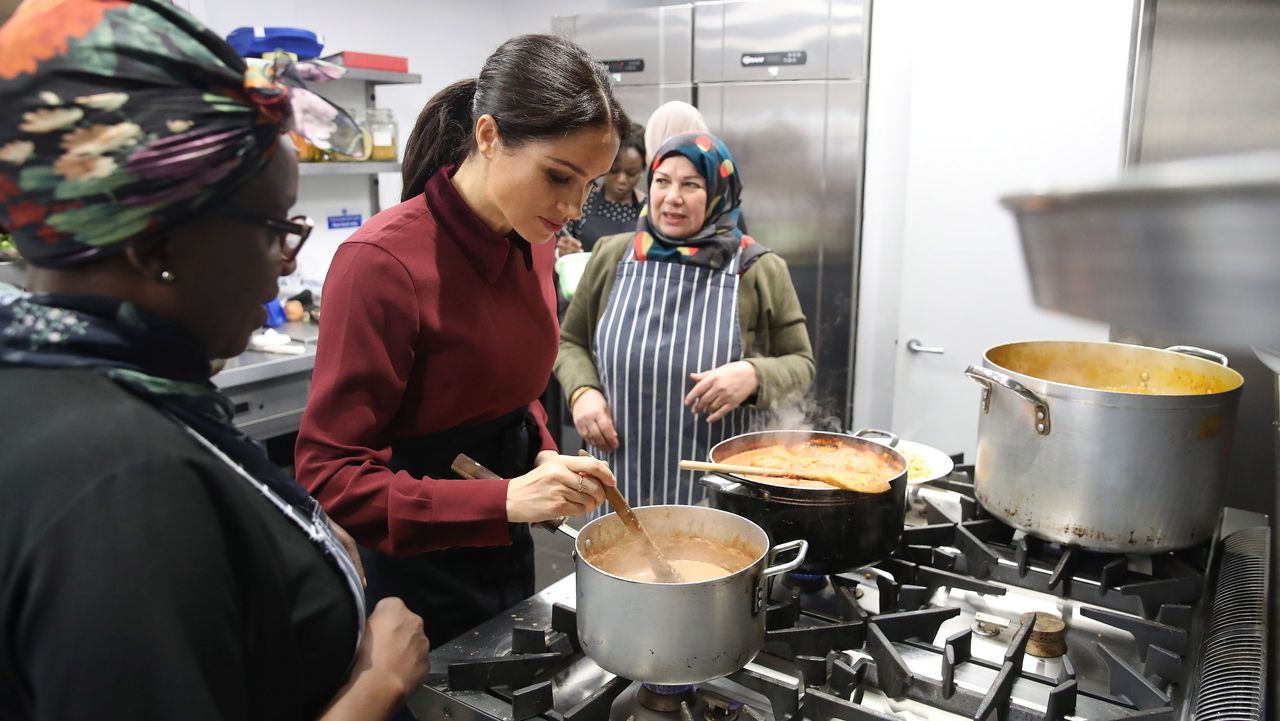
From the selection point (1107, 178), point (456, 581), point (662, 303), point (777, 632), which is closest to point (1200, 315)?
point (1107, 178)

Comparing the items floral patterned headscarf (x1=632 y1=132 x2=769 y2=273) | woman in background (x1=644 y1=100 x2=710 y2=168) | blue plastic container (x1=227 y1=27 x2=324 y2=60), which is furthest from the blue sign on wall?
floral patterned headscarf (x1=632 y1=132 x2=769 y2=273)

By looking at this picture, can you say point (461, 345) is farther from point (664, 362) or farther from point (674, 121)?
point (674, 121)

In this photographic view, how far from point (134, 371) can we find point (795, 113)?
3.19m

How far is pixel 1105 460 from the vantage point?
129 cm

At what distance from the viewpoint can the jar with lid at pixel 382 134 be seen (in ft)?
11.9

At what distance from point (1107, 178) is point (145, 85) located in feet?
2.26

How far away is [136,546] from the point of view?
0.58 m

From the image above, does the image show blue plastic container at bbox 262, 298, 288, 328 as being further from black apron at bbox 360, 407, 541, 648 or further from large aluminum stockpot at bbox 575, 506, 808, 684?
large aluminum stockpot at bbox 575, 506, 808, 684

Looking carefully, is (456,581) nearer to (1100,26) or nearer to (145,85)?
(145,85)

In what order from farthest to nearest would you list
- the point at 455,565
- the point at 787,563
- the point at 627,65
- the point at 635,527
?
the point at 627,65, the point at 455,565, the point at 635,527, the point at 787,563

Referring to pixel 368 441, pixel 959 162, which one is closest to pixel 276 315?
pixel 368 441

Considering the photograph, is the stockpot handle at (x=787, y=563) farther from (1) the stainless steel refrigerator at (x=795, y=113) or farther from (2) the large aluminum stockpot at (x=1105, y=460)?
(1) the stainless steel refrigerator at (x=795, y=113)

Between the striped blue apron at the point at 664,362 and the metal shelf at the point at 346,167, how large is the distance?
5.61ft

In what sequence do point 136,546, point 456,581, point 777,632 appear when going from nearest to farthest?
point 136,546
point 777,632
point 456,581
